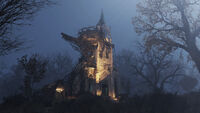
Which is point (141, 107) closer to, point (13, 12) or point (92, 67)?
point (13, 12)

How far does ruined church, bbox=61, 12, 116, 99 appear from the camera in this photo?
A: 21328 millimetres

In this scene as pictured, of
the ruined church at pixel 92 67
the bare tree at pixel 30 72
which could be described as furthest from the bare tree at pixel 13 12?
the ruined church at pixel 92 67

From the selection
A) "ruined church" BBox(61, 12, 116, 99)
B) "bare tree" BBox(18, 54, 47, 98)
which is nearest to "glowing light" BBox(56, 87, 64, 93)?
"ruined church" BBox(61, 12, 116, 99)

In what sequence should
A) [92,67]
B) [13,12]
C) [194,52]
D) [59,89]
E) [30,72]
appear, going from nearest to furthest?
1. [13,12]
2. [194,52]
3. [30,72]
4. [59,89]
5. [92,67]

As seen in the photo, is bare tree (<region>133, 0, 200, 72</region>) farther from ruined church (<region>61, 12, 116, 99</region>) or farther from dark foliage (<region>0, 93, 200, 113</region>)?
ruined church (<region>61, 12, 116, 99</region>)

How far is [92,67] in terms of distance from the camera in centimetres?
2184

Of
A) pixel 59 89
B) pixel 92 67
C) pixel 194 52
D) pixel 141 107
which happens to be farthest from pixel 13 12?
pixel 92 67

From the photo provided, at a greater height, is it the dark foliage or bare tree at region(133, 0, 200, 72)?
bare tree at region(133, 0, 200, 72)

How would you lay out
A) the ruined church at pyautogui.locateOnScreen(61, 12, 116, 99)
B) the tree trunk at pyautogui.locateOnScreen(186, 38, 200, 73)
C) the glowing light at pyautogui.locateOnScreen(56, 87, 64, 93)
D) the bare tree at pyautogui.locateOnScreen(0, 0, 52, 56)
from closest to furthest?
1. the bare tree at pyautogui.locateOnScreen(0, 0, 52, 56)
2. the tree trunk at pyautogui.locateOnScreen(186, 38, 200, 73)
3. the glowing light at pyautogui.locateOnScreen(56, 87, 64, 93)
4. the ruined church at pyautogui.locateOnScreen(61, 12, 116, 99)

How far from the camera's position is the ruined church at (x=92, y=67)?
21.3 metres

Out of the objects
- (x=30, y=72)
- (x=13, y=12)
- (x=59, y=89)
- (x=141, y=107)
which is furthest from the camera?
(x=59, y=89)

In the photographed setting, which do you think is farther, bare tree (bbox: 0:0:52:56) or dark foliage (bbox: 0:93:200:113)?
dark foliage (bbox: 0:93:200:113)

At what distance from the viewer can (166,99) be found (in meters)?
11.7

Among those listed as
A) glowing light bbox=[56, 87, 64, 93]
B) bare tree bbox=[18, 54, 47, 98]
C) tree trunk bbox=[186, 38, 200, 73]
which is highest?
tree trunk bbox=[186, 38, 200, 73]
